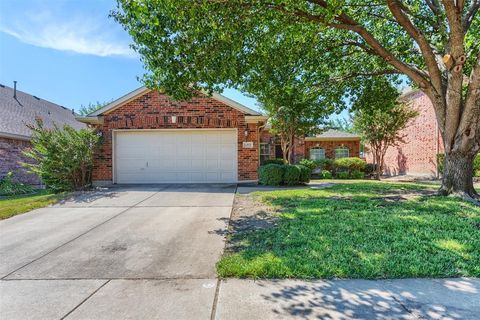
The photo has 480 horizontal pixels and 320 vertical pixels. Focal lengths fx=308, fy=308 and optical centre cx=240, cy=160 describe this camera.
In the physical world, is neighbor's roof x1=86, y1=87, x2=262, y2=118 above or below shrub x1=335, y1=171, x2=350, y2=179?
above

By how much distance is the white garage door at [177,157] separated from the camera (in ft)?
41.7

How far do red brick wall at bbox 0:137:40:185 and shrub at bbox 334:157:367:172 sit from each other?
1783 cm

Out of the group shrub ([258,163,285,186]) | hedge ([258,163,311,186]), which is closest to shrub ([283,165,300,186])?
hedge ([258,163,311,186])

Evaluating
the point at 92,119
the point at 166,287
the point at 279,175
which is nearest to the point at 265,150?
the point at 279,175

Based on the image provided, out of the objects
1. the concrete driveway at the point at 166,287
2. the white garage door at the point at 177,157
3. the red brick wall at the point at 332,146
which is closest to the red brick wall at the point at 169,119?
the white garage door at the point at 177,157

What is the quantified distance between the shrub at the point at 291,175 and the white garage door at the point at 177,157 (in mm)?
2103

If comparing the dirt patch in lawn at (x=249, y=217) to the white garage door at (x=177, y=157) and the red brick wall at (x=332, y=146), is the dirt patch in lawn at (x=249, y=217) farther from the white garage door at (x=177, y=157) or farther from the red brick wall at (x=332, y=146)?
the red brick wall at (x=332, y=146)

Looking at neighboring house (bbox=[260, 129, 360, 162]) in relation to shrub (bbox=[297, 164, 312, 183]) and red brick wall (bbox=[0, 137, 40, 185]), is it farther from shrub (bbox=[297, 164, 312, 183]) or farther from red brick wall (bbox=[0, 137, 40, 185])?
red brick wall (bbox=[0, 137, 40, 185])

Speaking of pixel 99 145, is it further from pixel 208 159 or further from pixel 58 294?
pixel 58 294

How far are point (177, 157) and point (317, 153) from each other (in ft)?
45.3

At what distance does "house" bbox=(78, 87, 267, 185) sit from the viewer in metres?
12.5

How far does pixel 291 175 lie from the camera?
12.2 m

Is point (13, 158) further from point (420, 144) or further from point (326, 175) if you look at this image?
point (420, 144)

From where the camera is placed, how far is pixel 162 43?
662 cm
